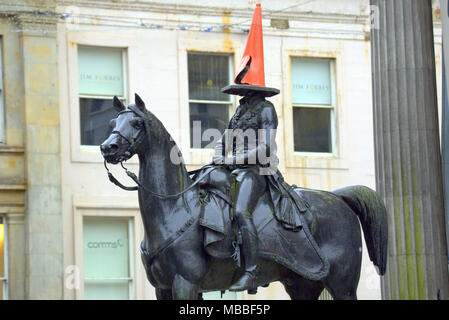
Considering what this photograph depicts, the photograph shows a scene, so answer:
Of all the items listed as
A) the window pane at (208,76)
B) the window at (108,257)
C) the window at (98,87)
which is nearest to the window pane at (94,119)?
the window at (98,87)

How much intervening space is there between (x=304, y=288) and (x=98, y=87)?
12.0 meters

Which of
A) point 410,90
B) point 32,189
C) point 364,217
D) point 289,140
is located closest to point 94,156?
point 32,189

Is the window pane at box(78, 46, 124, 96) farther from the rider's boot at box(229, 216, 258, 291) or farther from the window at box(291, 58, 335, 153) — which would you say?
the rider's boot at box(229, 216, 258, 291)

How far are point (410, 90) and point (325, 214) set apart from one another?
4.47 metres

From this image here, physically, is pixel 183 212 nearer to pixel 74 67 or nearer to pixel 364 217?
pixel 364 217

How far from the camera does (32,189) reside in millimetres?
23891

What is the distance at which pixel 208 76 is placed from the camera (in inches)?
1027

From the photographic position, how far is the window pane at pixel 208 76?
26.0 meters

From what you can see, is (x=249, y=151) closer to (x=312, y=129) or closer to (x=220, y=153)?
(x=220, y=153)

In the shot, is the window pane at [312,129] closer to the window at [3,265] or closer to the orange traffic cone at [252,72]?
the window at [3,265]

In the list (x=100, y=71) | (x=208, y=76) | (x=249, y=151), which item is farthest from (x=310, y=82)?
(x=249, y=151)

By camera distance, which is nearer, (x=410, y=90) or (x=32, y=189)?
(x=410, y=90)

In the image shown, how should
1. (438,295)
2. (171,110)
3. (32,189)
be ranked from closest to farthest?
(438,295), (32,189), (171,110)

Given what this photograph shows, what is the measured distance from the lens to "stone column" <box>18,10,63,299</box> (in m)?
23.7
